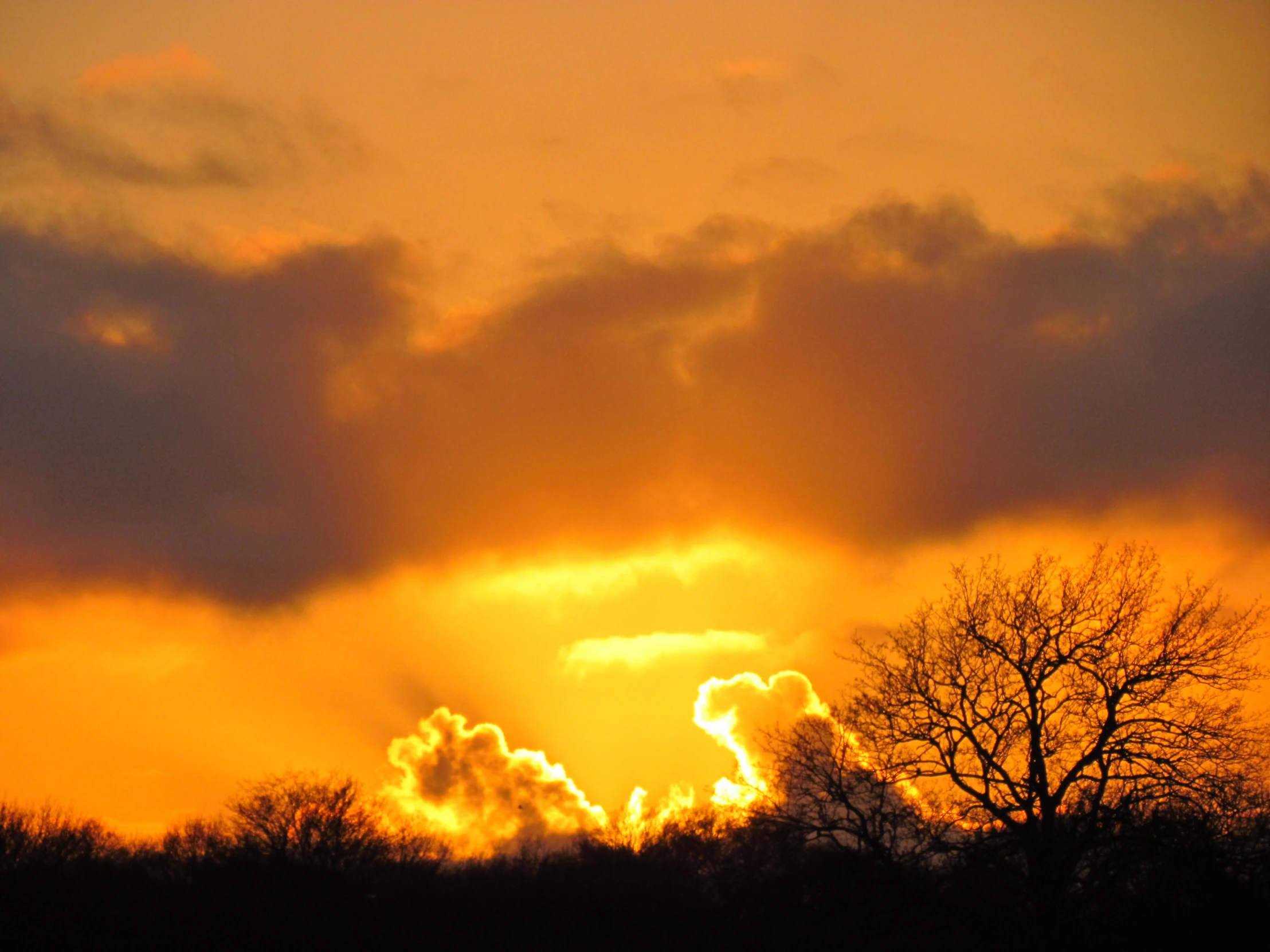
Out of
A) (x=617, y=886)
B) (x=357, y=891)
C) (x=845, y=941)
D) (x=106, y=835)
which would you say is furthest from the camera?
(x=106, y=835)

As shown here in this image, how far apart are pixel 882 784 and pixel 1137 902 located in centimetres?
604

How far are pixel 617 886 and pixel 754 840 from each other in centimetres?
4715

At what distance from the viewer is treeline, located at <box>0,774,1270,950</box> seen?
27219 millimetres

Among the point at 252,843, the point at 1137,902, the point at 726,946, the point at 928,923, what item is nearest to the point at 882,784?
the point at 928,923

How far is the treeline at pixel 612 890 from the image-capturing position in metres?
27.2

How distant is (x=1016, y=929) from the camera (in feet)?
89.0

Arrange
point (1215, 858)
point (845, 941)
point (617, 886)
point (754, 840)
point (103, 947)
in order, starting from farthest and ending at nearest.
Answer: point (617, 886), point (103, 947), point (754, 840), point (845, 941), point (1215, 858)

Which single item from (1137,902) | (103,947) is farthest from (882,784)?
(103,947)

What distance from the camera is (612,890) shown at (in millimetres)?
79625

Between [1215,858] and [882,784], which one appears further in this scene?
[882,784]

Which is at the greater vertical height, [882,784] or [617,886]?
[617,886]

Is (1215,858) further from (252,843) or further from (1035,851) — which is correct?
(252,843)

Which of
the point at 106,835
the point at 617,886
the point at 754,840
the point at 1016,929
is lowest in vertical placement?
the point at 1016,929

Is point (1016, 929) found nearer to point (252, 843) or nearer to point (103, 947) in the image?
point (103, 947)
